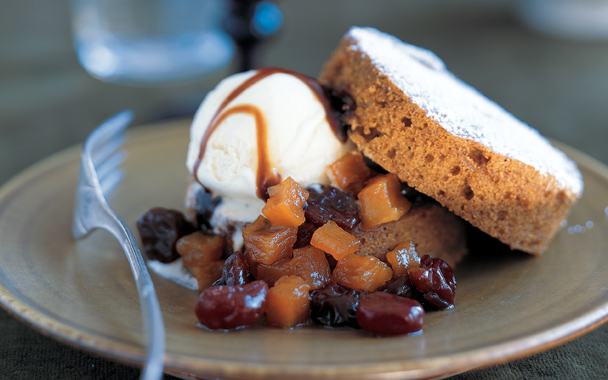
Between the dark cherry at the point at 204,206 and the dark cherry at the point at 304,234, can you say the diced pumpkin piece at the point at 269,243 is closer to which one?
the dark cherry at the point at 304,234

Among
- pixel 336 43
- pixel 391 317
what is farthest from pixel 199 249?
pixel 336 43

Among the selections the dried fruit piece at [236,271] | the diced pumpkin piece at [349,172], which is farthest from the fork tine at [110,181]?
the diced pumpkin piece at [349,172]

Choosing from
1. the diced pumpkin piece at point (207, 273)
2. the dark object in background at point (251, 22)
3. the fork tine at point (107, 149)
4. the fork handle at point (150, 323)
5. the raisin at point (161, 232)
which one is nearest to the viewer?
the fork handle at point (150, 323)

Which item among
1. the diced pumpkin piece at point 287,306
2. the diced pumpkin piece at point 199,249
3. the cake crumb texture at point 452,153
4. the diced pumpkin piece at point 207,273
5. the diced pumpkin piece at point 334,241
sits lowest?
the diced pumpkin piece at point 207,273

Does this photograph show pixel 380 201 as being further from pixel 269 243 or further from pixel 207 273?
pixel 207 273

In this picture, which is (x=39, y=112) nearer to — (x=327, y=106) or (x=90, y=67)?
(x=90, y=67)

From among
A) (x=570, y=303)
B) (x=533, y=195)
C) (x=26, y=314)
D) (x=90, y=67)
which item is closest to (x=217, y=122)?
(x=26, y=314)

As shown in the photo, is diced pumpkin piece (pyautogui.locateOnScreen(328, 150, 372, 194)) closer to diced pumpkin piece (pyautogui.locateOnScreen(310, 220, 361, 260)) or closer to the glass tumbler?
diced pumpkin piece (pyautogui.locateOnScreen(310, 220, 361, 260))
